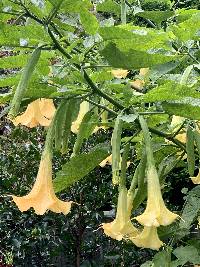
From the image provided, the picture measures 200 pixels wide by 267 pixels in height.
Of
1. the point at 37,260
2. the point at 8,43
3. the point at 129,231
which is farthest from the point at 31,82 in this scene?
the point at 37,260

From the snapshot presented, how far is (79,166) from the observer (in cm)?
152

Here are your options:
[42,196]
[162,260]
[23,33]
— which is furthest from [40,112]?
[162,260]

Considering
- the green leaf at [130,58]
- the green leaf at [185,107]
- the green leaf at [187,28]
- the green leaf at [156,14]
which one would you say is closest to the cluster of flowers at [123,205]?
the green leaf at [185,107]

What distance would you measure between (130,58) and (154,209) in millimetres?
337

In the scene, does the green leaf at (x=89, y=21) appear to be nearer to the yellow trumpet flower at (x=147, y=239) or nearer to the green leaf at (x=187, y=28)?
the green leaf at (x=187, y=28)

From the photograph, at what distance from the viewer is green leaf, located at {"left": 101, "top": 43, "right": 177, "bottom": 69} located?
3.76 feet

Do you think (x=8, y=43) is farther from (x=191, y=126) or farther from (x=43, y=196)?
(x=191, y=126)

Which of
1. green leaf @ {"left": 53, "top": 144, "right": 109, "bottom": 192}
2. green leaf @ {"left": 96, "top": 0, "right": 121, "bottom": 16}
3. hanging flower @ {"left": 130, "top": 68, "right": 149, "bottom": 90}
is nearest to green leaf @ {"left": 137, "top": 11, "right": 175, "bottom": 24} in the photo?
green leaf @ {"left": 96, "top": 0, "right": 121, "bottom": 16}

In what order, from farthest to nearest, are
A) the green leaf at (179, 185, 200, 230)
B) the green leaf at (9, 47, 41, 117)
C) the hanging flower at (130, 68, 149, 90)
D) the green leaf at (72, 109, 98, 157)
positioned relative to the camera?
the hanging flower at (130, 68, 149, 90), the green leaf at (179, 185, 200, 230), the green leaf at (72, 109, 98, 157), the green leaf at (9, 47, 41, 117)

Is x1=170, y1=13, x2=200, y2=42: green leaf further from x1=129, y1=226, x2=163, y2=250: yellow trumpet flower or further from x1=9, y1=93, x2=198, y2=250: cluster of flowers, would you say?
x1=129, y1=226, x2=163, y2=250: yellow trumpet flower

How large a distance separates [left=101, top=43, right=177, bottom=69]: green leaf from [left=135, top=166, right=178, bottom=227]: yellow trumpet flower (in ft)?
0.79

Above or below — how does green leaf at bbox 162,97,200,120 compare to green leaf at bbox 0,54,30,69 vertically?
below

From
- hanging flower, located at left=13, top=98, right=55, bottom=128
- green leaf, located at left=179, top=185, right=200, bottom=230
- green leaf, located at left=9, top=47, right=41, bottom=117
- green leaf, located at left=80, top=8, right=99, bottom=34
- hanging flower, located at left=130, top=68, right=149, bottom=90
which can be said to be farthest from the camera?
hanging flower, located at left=130, top=68, right=149, bottom=90

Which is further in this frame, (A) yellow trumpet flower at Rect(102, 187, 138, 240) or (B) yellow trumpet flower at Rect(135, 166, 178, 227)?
(A) yellow trumpet flower at Rect(102, 187, 138, 240)
